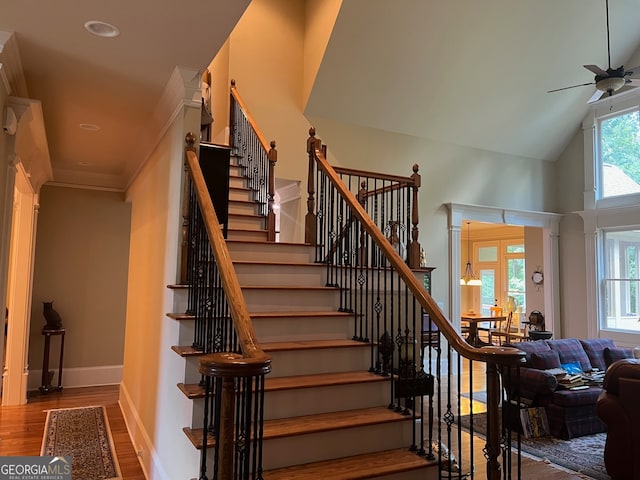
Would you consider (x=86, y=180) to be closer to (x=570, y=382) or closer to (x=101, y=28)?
(x=101, y=28)

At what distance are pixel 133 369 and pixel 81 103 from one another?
2542 millimetres

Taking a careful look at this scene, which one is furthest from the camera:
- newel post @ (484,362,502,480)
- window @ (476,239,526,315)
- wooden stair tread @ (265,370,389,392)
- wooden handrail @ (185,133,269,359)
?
window @ (476,239,526,315)

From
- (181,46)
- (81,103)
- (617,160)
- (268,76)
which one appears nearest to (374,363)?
(181,46)

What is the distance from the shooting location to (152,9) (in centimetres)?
239

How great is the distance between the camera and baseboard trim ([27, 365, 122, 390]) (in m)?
5.87

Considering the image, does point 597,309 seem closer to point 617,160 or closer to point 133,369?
point 617,160

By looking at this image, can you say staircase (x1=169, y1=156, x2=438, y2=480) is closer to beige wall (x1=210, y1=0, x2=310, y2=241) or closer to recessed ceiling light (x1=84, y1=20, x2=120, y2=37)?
recessed ceiling light (x1=84, y1=20, x2=120, y2=37)

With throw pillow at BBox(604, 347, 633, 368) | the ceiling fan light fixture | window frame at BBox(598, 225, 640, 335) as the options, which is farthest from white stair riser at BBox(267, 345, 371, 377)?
window frame at BBox(598, 225, 640, 335)

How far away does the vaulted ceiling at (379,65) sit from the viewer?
102 inches

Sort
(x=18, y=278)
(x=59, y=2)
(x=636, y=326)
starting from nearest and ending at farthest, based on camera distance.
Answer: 1. (x=59, y=2)
2. (x=18, y=278)
3. (x=636, y=326)

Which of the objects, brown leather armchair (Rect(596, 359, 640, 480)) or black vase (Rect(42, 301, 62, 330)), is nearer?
brown leather armchair (Rect(596, 359, 640, 480))

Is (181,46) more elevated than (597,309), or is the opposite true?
(181,46)

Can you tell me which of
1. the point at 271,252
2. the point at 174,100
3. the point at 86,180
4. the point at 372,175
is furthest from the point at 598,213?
the point at 86,180

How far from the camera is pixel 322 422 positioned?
2.67 m
